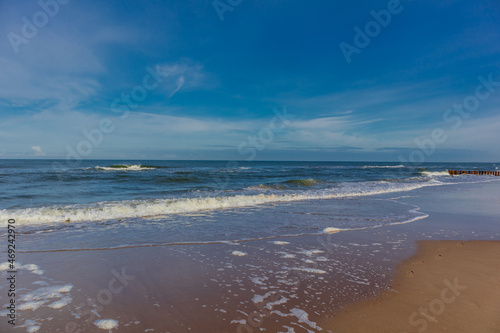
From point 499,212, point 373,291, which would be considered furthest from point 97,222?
point 499,212

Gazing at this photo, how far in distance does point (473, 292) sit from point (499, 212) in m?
9.99

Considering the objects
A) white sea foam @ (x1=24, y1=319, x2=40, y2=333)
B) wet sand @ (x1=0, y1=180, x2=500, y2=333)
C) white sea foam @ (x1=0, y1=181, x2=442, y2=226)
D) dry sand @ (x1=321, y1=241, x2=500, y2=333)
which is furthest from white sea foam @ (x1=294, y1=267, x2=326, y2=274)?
white sea foam @ (x1=0, y1=181, x2=442, y2=226)

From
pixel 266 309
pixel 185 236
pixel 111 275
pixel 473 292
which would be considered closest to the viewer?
pixel 266 309

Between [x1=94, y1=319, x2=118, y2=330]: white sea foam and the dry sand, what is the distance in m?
2.49

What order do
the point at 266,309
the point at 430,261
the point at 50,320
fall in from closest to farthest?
the point at 50,320
the point at 266,309
the point at 430,261

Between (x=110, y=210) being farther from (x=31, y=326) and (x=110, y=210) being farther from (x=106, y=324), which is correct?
(x=106, y=324)

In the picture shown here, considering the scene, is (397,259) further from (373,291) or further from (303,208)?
(303,208)

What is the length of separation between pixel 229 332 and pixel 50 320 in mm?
2207

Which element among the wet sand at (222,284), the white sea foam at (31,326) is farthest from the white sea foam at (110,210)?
the white sea foam at (31,326)

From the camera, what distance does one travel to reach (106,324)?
10.8ft

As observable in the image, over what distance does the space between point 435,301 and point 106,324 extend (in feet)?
14.2

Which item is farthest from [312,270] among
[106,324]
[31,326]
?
[31,326]

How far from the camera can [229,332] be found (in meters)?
3.14

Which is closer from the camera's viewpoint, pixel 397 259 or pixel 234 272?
pixel 234 272
